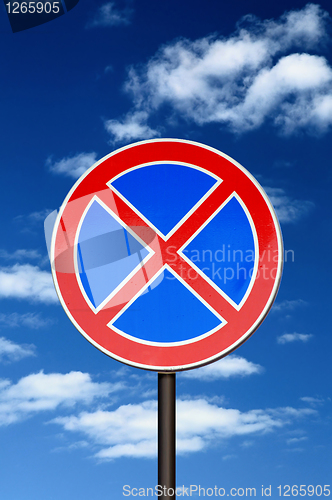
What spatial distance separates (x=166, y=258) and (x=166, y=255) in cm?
1

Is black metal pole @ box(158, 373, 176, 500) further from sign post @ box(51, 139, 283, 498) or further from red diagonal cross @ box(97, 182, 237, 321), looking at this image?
red diagonal cross @ box(97, 182, 237, 321)

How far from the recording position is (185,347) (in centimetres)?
161

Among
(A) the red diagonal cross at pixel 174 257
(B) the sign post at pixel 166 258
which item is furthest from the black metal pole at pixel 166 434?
(A) the red diagonal cross at pixel 174 257

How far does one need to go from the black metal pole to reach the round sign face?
10cm

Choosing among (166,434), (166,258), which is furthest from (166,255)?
(166,434)

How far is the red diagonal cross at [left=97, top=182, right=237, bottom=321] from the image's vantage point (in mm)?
→ 1642

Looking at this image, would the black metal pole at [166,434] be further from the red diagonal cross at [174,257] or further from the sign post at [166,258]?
Answer: the red diagonal cross at [174,257]

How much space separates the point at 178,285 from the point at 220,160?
51cm

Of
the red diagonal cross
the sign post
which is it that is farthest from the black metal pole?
the red diagonal cross

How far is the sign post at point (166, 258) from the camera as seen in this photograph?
1618 millimetres

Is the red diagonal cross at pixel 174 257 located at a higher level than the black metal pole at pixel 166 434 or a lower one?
higher

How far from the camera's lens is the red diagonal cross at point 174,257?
1.64 meters

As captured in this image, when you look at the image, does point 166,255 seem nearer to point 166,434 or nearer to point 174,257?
point 174,257

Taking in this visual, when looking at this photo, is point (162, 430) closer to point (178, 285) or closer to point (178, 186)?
point (178, 285)
